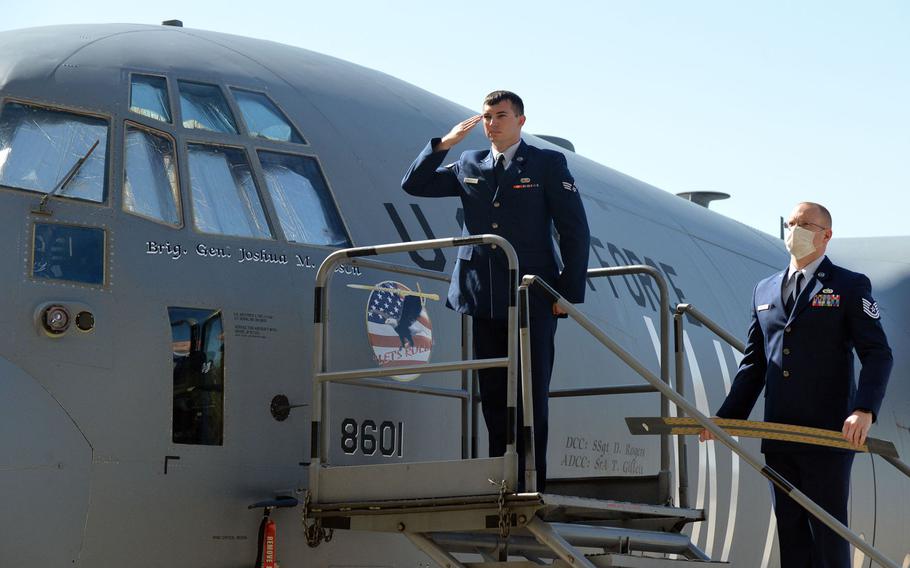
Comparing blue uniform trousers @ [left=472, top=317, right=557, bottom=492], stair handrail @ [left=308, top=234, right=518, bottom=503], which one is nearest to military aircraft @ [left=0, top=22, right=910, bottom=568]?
stair handrail @ [left=308, top=234, right=518, bottom=503]

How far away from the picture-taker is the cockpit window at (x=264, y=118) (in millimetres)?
7395

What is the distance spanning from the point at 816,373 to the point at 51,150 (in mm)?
3867

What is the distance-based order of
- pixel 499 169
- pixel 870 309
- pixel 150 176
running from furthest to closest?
pixel 499 169
pixel 150 176
pixel 870 309

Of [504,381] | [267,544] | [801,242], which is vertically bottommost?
[267,544]

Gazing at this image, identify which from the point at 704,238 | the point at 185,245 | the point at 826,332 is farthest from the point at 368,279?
the point at 704,238

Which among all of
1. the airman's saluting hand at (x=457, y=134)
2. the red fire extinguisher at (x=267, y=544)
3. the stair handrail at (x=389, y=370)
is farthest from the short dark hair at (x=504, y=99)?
the red fire extinguisher at (x=267, y=544)

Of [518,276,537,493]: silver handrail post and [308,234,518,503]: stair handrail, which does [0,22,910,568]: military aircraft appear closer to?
[308,234,518,503]: stair handrail

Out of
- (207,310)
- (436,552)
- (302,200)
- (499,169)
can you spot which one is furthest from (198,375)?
(499,169)

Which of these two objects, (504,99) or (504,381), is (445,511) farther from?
(504,99)

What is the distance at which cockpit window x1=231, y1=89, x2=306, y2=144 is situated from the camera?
7395 mm

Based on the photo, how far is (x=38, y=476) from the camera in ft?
19.1

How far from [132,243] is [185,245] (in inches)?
11.2

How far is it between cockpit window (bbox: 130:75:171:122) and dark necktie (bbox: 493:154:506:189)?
1.74 metres

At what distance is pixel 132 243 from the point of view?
648cm
